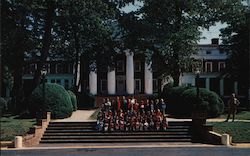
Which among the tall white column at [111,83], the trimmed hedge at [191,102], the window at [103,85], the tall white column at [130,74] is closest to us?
the trimmed hedge at [191,102]

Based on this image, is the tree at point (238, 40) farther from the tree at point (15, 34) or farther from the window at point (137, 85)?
the window at point (137, 85)

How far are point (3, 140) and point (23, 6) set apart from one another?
13462 mm

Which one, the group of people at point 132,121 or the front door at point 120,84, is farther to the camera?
the front door at point 120,84

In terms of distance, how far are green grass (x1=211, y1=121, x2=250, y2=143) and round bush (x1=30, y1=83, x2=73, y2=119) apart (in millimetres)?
9493

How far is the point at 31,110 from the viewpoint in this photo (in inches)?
1248

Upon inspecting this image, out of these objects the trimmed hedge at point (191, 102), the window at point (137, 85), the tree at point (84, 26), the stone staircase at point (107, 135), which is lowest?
the stone staircase at point (107, 135)

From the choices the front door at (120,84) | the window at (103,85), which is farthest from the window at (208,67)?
the window at (103,85)

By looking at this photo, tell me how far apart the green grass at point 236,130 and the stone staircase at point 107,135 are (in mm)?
1634

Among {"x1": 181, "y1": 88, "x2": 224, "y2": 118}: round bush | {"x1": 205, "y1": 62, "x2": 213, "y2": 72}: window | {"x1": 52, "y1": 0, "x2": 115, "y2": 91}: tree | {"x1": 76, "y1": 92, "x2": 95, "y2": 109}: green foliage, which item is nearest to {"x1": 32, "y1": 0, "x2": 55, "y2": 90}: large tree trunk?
{"x1": 52, "y1": 0, "x2": 115, "y2": 91}: tree

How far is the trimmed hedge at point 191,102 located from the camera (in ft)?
101

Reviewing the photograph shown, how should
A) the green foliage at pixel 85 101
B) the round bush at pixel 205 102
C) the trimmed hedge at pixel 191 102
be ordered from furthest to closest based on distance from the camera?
the green foliage at pixel 85 101 → the trimmed hedge at pixel 191 102 → the round bush at pixel 205 102

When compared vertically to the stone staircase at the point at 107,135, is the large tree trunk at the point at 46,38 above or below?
above

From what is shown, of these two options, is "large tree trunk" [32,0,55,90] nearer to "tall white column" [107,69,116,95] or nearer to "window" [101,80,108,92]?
"tall white column" [107,69,116,95]

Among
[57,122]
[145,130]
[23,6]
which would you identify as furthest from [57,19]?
[145,130]
